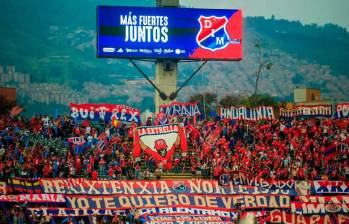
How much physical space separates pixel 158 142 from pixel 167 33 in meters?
11.4

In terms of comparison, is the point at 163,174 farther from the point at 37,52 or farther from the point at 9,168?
the point at 37,52

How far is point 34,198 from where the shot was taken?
36875mm

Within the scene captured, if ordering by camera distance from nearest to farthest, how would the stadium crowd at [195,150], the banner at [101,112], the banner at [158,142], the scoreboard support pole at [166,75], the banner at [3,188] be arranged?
the banner at [3,188] → the stadium crowd at [195,150] → the banner at [158,142] → the banner at [101,112] → the scoreboard support pole at [166,75]

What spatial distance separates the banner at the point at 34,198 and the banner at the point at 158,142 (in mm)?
6109

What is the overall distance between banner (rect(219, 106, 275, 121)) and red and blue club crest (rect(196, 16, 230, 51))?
6.79 m

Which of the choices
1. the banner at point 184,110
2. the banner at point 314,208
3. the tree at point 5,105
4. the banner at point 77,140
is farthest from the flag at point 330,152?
the tree at point 5,105

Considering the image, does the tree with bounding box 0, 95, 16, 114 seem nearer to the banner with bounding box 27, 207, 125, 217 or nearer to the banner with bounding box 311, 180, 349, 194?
the banner with bounding box 27, 207, 125, 217

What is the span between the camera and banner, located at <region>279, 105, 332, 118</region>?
4911 cm

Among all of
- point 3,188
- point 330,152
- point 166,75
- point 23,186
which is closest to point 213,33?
point 166,75

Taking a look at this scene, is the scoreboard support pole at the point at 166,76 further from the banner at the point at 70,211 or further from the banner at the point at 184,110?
the banner at the point at 70,211

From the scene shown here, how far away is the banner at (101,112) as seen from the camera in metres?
→ 45.7

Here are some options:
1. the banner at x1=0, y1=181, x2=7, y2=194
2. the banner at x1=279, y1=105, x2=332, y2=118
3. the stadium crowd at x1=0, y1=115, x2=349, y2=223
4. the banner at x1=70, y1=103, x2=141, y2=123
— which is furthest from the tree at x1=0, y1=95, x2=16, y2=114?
the banner at x1=0, y1=181, x2=7, y2=194

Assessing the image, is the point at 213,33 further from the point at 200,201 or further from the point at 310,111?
the point at 200,201

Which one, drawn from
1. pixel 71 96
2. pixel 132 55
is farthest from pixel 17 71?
pixel 132 55
